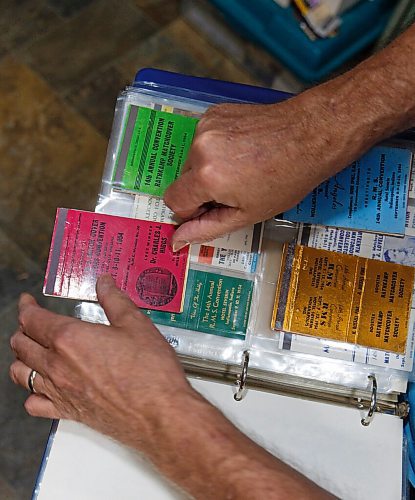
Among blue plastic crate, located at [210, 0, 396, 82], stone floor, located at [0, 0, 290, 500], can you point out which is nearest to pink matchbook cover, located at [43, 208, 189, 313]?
stone floor, located at [0, 0, 290, 500]

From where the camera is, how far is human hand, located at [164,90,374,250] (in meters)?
Result: 0.57

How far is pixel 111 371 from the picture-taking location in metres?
0.55

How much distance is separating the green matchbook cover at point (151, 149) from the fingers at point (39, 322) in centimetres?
18

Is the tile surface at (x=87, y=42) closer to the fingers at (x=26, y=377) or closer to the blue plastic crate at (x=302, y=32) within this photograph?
the blue plastic crate at (x=302, y=32)

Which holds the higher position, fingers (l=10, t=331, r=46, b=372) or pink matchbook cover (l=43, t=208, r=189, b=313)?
pink matchbook cover (l=43, t=208, r=189, b=313)

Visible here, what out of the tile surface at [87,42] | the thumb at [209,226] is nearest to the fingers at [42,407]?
the thumb at [209,226]

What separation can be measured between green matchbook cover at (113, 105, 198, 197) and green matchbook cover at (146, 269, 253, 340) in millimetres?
124

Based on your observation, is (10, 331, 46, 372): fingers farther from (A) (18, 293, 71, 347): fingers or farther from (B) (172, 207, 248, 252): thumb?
(B) (172, 207, 248, 252): thumb

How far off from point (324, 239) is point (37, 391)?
0.35 meters

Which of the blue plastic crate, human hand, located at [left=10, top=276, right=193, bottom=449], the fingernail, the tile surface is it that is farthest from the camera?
the tile surface

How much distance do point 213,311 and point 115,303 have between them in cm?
12

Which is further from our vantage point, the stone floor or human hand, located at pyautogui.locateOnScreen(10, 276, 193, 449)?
the stone floor

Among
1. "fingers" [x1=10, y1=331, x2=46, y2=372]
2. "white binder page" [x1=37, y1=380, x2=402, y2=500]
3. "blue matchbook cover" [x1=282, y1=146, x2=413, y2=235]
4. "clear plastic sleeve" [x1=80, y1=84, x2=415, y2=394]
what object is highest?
"blue matchbook cover" [x1=282, y1=146, x2=413, y2=235]

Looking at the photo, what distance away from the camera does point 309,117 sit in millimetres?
582
